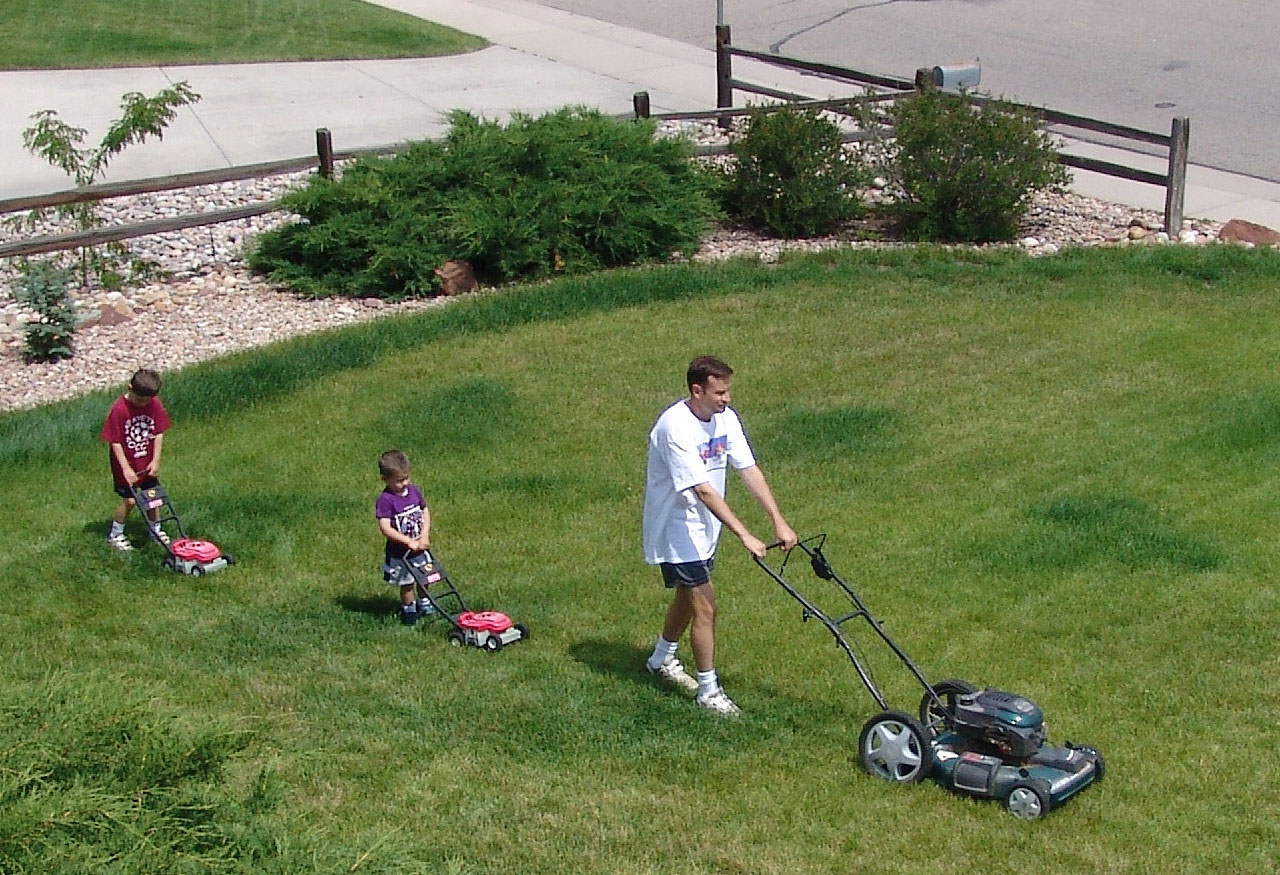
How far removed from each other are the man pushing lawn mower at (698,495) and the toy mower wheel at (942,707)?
2.93 feet

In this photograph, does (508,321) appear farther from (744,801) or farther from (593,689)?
(744,801)

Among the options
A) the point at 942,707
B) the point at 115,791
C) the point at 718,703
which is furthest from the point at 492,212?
the point at 115,791

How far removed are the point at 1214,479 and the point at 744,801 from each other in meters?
4.72

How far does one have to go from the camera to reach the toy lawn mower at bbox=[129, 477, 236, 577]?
9.27 meters

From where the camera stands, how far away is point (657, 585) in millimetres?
9031

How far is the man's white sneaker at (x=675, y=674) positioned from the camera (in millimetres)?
7648

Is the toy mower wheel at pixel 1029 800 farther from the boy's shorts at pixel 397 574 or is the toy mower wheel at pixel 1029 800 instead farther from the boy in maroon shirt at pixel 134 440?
the boy in maroon shirt at pixel 134 440

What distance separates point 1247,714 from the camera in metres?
7.19

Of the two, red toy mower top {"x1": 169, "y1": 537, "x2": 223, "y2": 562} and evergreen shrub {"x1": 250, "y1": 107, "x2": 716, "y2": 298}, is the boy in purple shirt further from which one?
evergreen shrub {"x1": 250, "y1": 107, "x2": 716, "y2": 298}

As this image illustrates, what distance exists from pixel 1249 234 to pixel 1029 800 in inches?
408

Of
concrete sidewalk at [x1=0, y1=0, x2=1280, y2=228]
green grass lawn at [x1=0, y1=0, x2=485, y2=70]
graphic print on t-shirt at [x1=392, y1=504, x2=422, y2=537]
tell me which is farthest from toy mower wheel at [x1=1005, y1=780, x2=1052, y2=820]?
green grass lawn at [x1=0, y1=0, x2=485, y2=70]

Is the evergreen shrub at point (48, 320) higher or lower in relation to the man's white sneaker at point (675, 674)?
higher

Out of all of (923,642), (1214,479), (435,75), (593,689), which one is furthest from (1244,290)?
(435,75)

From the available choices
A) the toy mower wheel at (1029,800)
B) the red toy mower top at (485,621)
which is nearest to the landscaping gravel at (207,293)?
the red toy mower top at (485,621)
